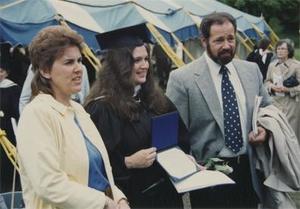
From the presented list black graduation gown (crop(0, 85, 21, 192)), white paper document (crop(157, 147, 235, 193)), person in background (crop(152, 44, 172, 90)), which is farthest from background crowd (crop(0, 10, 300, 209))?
person in background (crop(152, 44, 172, 90))

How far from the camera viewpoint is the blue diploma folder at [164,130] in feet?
10.4

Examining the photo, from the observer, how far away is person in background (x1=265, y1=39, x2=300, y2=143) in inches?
335

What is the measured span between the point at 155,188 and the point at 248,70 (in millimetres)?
1026

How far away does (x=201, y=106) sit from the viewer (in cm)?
366

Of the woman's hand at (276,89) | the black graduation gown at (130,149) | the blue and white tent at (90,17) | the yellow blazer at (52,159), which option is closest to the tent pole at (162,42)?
the blue and white tent at (90,17)

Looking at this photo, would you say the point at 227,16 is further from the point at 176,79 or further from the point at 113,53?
the point at 113,53

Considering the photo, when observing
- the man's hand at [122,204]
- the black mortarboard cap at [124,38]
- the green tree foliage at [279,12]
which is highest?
the black mortarboard cap at [124,38]

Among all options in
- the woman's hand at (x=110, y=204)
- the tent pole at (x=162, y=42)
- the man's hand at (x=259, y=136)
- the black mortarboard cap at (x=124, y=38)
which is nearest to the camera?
the woman's hand at (x=110, y=204)

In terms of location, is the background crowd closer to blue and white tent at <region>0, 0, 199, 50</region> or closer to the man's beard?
the man's beard

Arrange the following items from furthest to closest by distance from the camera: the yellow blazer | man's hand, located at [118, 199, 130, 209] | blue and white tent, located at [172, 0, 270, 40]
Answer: blue and white tent, located at [172, 0, 270, 40] < man's hand, located at [118, 199, 130, 209] < the yellow blazer

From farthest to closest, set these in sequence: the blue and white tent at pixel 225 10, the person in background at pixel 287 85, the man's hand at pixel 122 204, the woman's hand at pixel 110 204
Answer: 1. the blue and white tent at pixel 225 10
2. the person in background at pixel 287 85
3. the man's hand at pixel 122 204
4. the woman's hand at pixel 110 204

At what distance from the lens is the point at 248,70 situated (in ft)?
12.5

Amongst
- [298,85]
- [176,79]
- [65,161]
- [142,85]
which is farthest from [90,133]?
[298,85]

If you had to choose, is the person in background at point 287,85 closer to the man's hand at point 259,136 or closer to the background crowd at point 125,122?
→ the background crowd at point 125,122
